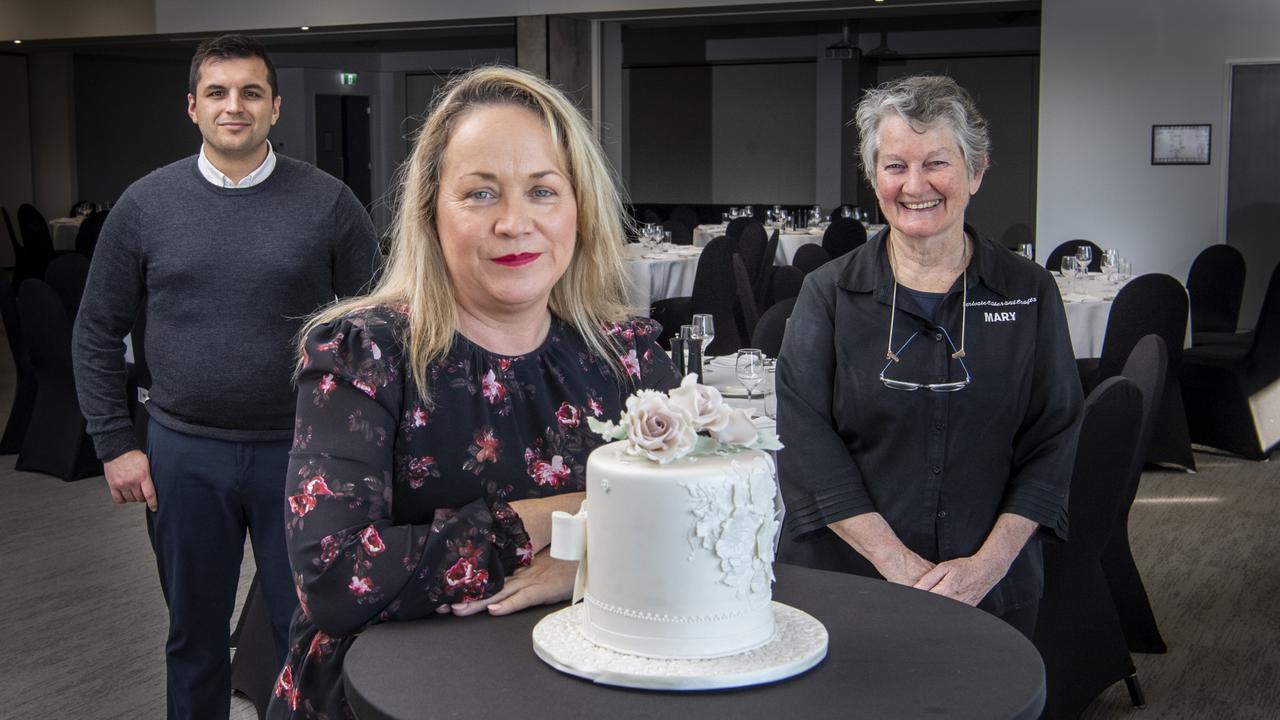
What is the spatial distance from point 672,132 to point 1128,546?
15.8m

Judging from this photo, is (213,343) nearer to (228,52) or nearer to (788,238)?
(228,52)

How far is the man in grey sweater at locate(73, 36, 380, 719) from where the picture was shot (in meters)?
2.94

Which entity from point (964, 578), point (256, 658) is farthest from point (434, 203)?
point (256, 658)

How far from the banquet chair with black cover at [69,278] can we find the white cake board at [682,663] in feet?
21.2

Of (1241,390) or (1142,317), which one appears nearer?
(1142,317)

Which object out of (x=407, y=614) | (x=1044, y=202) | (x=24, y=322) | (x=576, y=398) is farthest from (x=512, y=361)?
(x=1044, y=202)

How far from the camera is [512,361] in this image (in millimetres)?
1746

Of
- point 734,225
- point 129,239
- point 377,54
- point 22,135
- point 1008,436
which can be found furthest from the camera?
point 377,54

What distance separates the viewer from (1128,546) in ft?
13.2

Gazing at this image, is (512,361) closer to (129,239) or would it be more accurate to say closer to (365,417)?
(365,417)

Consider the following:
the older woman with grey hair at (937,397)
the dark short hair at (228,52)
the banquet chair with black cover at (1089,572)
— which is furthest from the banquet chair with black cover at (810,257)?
the older woman with grey hair at (937,397)

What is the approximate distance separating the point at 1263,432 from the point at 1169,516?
A: 1.52m

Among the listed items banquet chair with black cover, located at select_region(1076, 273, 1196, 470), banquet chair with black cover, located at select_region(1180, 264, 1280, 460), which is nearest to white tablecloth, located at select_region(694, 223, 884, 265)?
banquet chair with black cover, located at select_region(1180, 264, 1280, 460)

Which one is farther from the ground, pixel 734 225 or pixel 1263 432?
pixel 734 225
